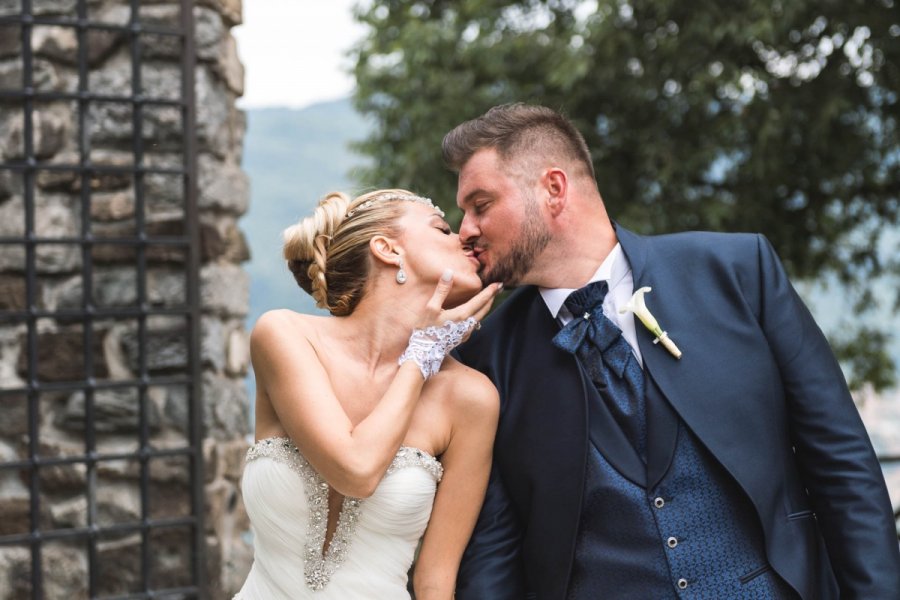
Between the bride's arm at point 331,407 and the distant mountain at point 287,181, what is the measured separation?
0.16m

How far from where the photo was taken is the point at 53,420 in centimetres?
449

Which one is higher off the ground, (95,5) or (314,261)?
(95,5)

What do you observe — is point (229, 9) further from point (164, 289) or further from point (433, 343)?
point (433, 343)

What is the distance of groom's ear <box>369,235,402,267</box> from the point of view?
254 cm

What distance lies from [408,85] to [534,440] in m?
7.75

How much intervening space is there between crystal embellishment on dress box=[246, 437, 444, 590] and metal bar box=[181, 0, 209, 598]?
209 centimetres

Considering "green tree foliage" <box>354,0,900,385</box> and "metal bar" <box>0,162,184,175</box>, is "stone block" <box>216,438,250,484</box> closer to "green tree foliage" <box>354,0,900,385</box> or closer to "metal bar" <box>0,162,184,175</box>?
"metal bar" <box>0,162,184,175</box>

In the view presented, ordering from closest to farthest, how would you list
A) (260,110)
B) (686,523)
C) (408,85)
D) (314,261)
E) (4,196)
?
(686,523)
(314,261)
(4,196)
(408,85)
(260,110)

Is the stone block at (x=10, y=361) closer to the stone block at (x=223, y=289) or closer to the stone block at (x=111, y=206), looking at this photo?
the stone block at (x=111, y=206)

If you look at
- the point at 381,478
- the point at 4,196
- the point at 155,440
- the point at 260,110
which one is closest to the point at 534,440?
the point at 381,478

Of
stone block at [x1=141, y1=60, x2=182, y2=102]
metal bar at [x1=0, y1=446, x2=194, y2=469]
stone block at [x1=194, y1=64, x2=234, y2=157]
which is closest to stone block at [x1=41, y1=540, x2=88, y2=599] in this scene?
metal bar at [x1=0, y1=446, x2=194, y2=469]

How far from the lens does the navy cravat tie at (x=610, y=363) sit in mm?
2412

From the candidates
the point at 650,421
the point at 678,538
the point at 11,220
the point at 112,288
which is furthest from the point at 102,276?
the point at 678,538

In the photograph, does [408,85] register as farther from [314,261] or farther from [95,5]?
[314,261]
